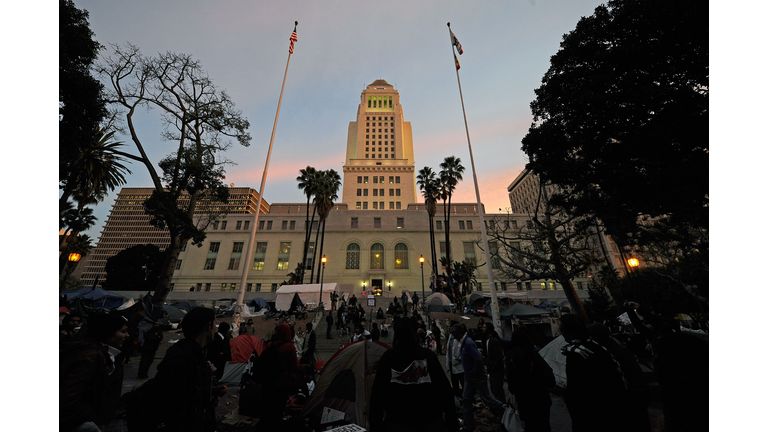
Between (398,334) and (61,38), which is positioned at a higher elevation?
(61,38)

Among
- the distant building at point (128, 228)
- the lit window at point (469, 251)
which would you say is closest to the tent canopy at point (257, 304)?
the lit window at point (469, 251)

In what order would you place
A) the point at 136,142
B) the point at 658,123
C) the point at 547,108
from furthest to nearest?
the point at 136,142 < the point at 547,108 < the point at 658,123

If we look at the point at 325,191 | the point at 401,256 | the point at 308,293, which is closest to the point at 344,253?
the point at 401,256

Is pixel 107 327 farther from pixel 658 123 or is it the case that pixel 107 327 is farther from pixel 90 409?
pixel 658 123

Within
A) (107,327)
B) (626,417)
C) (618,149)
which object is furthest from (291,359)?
(618,149)

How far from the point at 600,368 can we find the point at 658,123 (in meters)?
12.4

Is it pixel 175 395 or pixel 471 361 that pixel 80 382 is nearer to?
pixel 175 395

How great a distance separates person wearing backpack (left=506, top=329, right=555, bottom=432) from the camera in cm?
413

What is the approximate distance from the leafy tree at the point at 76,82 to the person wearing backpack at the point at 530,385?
19.5 metres

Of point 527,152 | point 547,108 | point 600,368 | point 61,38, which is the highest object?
point 61,38

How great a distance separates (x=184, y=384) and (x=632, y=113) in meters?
16.2

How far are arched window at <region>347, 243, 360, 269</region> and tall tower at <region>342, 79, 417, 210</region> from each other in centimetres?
1528

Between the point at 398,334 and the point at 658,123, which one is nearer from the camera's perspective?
the point at 398,334

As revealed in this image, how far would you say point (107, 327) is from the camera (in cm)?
289
